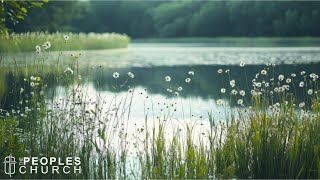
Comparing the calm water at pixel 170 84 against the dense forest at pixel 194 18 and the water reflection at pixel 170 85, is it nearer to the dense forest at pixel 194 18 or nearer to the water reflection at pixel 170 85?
the water reflection at pixel 170 85

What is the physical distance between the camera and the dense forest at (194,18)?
52156 mm

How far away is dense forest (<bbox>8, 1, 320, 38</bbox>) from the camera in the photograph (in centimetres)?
5216

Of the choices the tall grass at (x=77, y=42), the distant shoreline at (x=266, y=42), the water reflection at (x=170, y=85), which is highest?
the distant shoreline at (x=266, y=42)

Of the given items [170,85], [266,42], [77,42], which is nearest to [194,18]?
[266,42]

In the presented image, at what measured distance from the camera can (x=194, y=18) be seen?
6531 centimetres

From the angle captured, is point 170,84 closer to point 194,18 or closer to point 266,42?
point 266,42

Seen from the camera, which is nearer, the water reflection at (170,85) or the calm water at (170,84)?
the calm water at (170,84)

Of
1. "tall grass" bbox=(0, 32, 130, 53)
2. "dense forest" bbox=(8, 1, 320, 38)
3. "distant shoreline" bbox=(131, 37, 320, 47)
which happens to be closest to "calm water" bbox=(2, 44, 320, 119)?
"tall grass" bbox=(0, 32, 130, 53)

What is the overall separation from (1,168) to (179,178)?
1.66m

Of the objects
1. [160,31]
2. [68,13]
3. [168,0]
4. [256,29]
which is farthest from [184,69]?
[168,0]

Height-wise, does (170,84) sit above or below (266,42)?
below

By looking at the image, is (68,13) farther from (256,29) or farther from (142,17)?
(142,17)

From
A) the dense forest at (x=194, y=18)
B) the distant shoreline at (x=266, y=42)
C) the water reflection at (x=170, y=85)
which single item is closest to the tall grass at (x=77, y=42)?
the water reflection at (x=170, y=85)

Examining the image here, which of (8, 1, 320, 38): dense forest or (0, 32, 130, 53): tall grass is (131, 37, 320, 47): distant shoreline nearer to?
(8, 1, 320, 38): dense forest
